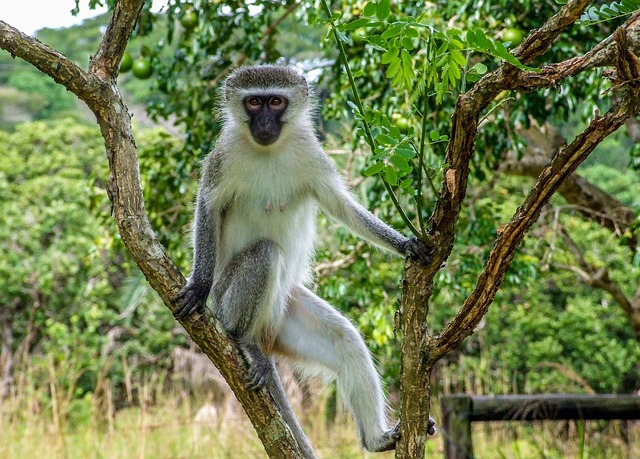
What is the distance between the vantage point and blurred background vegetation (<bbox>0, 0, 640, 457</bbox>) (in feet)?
15.4

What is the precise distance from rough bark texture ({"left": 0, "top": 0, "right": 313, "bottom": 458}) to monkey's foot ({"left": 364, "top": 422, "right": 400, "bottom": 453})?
72 cm

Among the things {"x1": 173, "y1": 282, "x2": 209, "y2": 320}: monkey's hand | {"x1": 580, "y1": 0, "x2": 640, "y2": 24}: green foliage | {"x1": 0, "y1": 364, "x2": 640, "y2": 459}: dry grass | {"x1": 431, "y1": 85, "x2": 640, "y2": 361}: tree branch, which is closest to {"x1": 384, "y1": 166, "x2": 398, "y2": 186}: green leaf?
{"x1": 431, "y1": 85, "x2": 640, "y2": 361}: tree branch

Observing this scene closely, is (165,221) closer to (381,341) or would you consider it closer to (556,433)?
(381,341)

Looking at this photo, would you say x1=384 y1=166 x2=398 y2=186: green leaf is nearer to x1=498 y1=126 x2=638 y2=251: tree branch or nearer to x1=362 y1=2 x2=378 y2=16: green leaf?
x1=362 y1=2 x2=378 y2=16: green leaf

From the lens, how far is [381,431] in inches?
145

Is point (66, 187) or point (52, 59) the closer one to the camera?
point (52, 59)

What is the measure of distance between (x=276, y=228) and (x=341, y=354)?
2.20 ft

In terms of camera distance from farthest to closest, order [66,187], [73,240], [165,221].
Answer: [66,187] < [73,240] < [165,221]

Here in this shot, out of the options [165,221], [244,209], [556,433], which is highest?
[165,221]

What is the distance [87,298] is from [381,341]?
26.9 ft

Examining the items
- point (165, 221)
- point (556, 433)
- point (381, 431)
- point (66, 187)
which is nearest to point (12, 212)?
point (66, 187)

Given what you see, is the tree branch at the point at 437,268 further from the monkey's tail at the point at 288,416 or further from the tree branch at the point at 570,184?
the tree branch at the point at 570,184

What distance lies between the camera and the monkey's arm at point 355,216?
11.5ft

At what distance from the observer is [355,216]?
12.4ft
